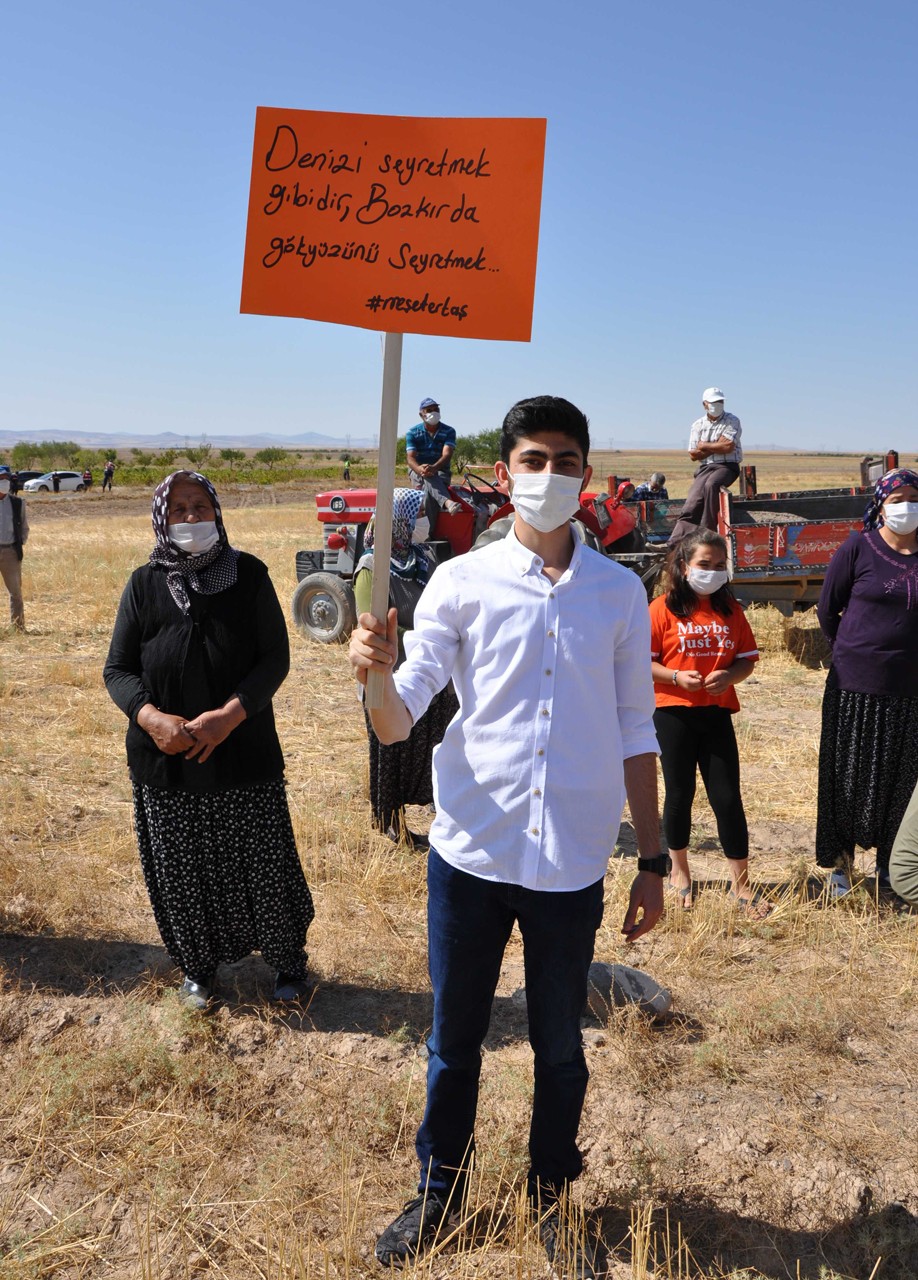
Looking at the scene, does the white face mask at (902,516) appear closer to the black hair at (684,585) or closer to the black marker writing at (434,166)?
the black hair at (684,585)

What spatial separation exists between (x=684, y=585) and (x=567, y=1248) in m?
2.61

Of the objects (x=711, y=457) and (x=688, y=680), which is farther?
(x=711, y=457)

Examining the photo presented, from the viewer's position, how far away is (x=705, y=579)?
412 centimetres

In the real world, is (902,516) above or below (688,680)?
above

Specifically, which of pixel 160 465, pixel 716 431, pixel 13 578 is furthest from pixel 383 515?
pixel 160 465

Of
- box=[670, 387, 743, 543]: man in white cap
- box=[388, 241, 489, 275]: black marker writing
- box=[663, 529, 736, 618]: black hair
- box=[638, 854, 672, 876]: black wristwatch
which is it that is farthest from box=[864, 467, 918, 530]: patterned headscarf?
box=[670, 387, 743, 543]: man in white cap

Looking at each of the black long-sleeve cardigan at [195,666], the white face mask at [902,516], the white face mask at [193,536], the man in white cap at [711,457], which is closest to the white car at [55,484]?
the man in white cap at [711,457]

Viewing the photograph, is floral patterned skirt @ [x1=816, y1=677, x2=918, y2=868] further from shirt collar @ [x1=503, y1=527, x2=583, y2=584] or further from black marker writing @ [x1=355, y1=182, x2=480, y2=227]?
black marker writing @ [x1=355, y1=182, x2=480, y2=227]

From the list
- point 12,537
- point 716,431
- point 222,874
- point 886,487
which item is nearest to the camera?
point 222,874

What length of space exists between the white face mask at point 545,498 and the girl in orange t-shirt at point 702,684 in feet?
6.66

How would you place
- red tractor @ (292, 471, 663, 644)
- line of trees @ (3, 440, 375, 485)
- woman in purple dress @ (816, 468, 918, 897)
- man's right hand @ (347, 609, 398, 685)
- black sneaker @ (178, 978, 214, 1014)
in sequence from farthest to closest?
line of trees @ (3, 440, 375, 485) < red tractor @ (292, 471, 663, 644) < woman in purple dress @ (816, 468, 918, 897) < black sneaker @ (178, 978, 214, 1014) < man's right hand @ (347, 609, 398, 685)

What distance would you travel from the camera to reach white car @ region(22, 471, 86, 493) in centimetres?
4597

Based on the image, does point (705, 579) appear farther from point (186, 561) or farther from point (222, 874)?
point (222, 874)

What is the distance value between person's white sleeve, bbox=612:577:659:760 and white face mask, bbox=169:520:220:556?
1.60 meters
